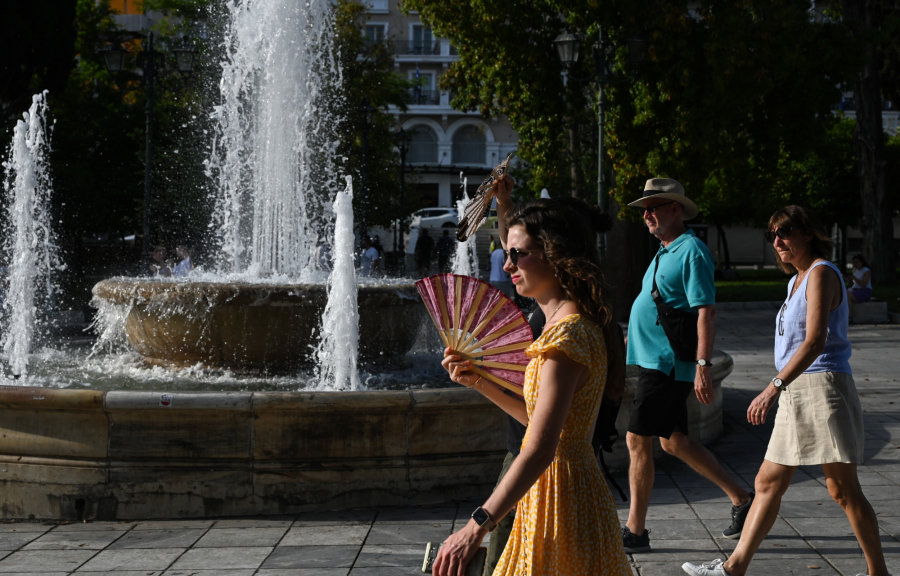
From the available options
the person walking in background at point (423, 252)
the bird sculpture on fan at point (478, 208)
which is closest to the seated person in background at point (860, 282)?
the person walking in background at point (423, 252)

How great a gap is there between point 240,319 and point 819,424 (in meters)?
4.75

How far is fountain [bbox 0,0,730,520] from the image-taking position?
17.1ft

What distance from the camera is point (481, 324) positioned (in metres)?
2.50

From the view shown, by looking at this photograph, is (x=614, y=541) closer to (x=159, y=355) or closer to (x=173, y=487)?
(x=173, y=487)

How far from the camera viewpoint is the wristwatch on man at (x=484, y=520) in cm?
223

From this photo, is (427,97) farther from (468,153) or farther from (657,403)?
(657,403)

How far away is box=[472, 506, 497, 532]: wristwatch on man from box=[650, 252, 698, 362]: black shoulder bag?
2.38 m

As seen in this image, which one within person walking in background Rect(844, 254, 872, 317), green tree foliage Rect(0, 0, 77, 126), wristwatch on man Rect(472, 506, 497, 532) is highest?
green tree foliage Rect(0, 0, 77, 126)

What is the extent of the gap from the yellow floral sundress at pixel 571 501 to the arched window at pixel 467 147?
56782mm

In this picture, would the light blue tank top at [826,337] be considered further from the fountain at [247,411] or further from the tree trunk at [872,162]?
the tree trunk at [872,162]

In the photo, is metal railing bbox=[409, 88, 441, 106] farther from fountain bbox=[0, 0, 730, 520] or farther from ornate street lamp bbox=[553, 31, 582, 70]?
fountain bbox=[0, 0, 730, 520]

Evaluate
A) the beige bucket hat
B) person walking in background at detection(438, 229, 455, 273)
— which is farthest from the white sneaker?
person walking in background at detection(438, 229, 455, 273)

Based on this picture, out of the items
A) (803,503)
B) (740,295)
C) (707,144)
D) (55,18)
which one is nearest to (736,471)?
(803,503)

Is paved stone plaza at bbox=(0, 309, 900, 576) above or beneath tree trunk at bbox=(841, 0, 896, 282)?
beneath
